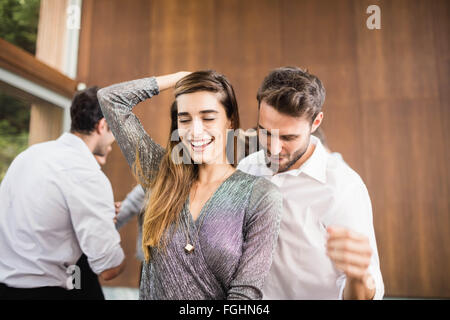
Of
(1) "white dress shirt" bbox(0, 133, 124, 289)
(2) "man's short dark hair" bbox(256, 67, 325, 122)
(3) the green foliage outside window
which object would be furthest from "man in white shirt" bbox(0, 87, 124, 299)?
(2) "man's short dark hair" bbox(256, 67, 325, 122)

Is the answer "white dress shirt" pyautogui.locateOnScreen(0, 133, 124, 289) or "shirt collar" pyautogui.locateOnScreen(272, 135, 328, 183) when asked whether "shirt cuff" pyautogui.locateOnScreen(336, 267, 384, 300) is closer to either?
"shirt collar" pyautogui.locateOnScreen(272, 135, 328, 183)

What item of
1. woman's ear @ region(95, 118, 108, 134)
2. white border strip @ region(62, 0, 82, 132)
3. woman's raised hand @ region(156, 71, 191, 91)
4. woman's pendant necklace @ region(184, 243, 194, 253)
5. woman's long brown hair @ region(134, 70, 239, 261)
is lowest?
woman's pendant necklace @ region(184, 243, 194, 253)

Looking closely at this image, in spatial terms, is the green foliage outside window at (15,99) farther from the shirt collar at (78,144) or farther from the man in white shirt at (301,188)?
the man in white shirt at (301,188)

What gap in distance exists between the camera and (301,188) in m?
0.79

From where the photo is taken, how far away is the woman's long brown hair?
0.70 m

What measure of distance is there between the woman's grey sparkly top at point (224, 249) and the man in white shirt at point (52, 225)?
0.27 m

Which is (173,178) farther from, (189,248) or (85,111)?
(85,111)

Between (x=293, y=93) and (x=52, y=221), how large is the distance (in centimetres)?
82

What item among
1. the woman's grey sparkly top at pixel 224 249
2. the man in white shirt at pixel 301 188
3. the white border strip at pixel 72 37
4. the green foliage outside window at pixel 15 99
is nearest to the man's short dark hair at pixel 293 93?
the man in white shirt at pixel 301 188

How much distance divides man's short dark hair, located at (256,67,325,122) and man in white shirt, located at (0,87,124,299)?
1.97 ft

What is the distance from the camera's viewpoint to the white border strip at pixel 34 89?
1077 millimetres

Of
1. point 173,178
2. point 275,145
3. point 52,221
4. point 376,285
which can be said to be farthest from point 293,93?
point 52,221
